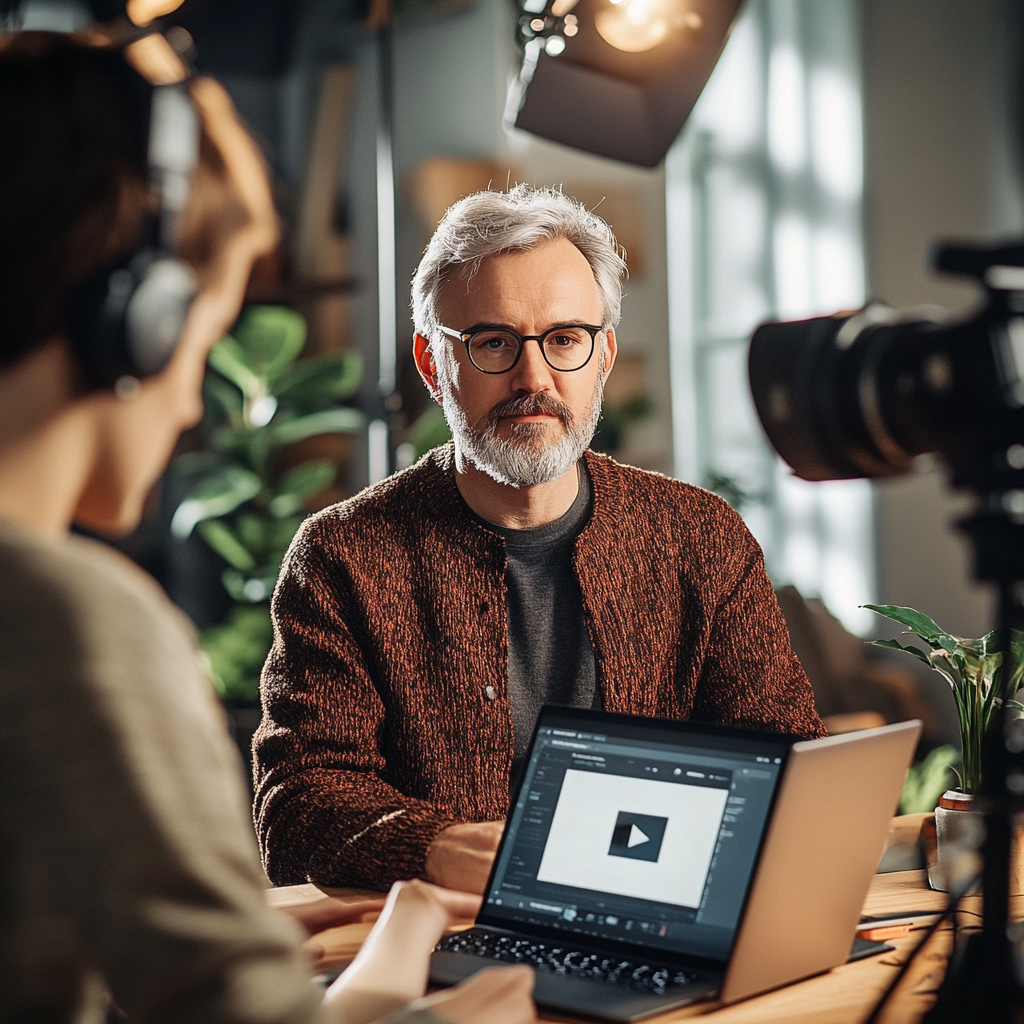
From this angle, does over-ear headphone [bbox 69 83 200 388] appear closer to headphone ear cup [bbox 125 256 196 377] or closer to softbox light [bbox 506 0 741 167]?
headphone ear cup [bbox 125 256 196 377]

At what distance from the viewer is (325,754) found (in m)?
1.52

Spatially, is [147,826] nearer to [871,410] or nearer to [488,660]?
[871,410]

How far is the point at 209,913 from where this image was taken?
2.09ft

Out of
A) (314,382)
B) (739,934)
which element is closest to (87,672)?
(739,934)

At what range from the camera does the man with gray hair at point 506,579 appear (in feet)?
5.35

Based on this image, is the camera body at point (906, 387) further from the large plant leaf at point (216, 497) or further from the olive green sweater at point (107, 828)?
the large plant leaf at point (216, 497)

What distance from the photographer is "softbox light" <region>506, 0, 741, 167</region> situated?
75.4 inches

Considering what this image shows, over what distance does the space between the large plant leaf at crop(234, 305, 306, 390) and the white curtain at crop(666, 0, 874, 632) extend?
1734 mm

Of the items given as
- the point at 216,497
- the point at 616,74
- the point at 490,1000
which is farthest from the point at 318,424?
the point at 490,1000

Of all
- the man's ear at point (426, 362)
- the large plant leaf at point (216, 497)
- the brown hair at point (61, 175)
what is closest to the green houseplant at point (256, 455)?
the large plant leaf at point (216, 497)

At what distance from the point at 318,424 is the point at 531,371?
251cm

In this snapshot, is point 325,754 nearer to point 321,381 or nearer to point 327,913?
point 327,913

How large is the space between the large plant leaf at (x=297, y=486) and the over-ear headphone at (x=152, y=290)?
326 cm

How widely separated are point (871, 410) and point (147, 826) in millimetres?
546
